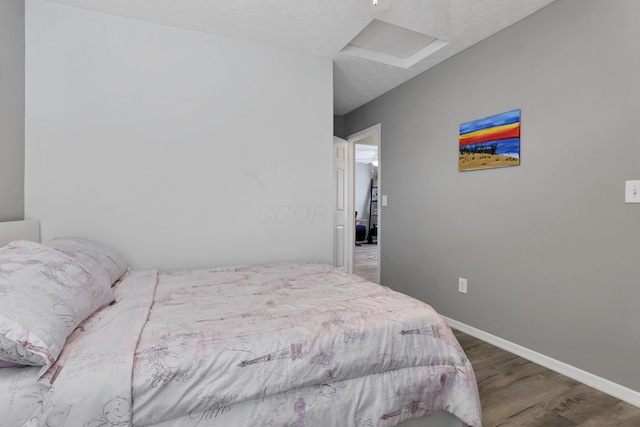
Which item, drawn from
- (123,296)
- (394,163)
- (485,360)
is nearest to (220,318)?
(123,296)

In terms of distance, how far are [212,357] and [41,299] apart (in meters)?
0.58

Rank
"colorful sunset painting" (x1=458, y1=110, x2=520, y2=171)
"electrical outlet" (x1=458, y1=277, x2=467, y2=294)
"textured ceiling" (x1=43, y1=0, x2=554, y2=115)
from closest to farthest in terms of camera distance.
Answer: "textured ceiling" (x1=43, y1=0, x2=554, y2=115)
"colorful sunset painting" (x1=458, y1=110, x2=520, y2=171)
"electrical outlet" (x1=458, y1=277, x2=467, y2=294)

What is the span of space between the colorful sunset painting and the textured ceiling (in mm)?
704

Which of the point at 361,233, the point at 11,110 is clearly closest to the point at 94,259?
the point at 11,110

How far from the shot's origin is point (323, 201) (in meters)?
2.91

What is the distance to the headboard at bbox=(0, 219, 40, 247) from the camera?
168 centimetres

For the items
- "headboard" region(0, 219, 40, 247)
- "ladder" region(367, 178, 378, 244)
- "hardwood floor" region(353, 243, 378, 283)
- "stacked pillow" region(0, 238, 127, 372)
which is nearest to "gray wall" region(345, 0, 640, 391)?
"hardwood floor" region(353, 243, 378, 283)

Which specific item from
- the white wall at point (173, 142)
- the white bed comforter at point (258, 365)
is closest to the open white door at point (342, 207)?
the white wall at point (173, 142)

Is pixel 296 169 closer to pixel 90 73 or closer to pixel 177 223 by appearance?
pixel 177 223

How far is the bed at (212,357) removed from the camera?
88 cm

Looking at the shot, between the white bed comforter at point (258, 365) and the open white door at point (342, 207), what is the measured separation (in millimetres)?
2452

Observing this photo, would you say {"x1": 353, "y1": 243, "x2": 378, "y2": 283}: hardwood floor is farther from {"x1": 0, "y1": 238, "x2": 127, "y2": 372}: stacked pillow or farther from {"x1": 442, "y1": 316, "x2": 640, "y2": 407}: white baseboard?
{"x1": 0, "y1": 238, "x2": 127, "y2": 372}: stacked pillow

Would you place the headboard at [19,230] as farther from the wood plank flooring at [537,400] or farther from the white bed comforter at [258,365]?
the wood plank flooring at [537,400]

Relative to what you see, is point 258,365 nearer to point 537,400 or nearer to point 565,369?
point 537,400
